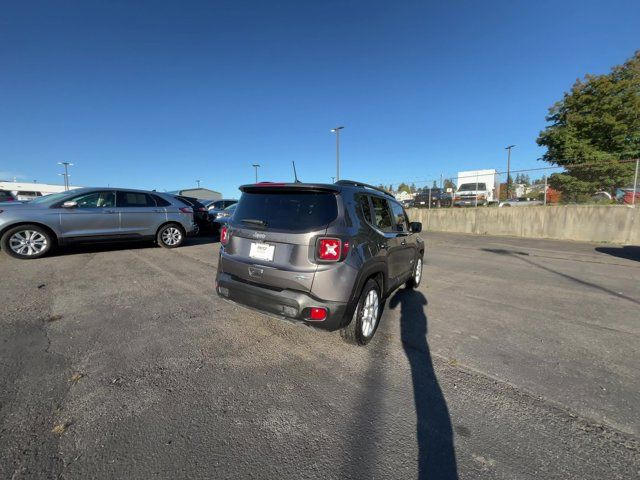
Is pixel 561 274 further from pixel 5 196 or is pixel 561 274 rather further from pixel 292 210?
pixel 5 196

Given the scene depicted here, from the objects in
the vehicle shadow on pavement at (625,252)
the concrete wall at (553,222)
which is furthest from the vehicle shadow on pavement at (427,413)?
the concrete wall at (553,222)

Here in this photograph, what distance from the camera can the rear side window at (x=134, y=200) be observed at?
7.80 metres

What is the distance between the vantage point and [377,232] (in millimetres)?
3533

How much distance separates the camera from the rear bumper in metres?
2.84

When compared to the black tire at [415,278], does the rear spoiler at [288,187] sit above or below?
above

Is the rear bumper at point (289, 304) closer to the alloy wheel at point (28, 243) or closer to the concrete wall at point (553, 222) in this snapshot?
the alloy wheel at point (28, 243)

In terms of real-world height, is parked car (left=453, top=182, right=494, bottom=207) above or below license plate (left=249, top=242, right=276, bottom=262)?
above

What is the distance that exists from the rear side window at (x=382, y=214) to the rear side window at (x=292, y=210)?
881 millimetres

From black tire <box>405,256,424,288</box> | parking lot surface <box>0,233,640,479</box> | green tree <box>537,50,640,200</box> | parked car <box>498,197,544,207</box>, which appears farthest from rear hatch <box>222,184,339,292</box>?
green tree <box>537,50,640,200</box>

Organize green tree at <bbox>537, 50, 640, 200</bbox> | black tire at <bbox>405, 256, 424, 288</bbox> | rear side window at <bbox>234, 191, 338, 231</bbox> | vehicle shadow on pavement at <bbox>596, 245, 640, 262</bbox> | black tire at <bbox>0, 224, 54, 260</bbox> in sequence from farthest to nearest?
green tree at <bbox>537, 50, 640, 200</bbox> < vehicle shadow on pavement at <bbox>596, 245, 640, 262</bbox> < black tire at <bbox>0, 224, 54, 260</bbox> < black tire at <bbox>405, 256, 424, 288</bbox> < rear side window at <bbox>234, 191, 338, 231</bbox>

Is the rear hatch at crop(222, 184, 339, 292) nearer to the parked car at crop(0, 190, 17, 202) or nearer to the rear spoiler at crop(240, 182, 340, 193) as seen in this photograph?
the rear spoiler at crop(240, 182, 340, 193)

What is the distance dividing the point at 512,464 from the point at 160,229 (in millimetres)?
9052

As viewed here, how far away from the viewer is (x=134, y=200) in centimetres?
807

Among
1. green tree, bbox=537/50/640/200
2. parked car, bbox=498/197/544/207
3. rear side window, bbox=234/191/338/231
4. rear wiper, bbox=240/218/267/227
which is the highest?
green tree, bbox=537/50/640/200
